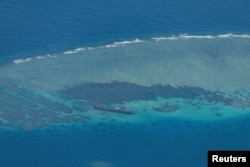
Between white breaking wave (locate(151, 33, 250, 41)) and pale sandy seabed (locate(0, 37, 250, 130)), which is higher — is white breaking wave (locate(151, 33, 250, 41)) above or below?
above

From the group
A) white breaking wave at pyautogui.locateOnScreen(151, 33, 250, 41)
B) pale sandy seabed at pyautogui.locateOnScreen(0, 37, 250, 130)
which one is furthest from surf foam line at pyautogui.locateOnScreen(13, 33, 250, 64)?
pale sandy seabed at pyautogui.locateOnScreen(0, 37, 250, 130)

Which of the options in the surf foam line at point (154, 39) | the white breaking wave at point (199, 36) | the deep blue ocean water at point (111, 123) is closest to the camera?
the deep blue ocean water at point (111, 123)

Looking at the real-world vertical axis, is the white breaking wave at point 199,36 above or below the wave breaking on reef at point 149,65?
above

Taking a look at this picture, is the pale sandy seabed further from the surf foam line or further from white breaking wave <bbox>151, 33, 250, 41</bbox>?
white breaking wave <bbox>151, 33, 250, 41</bbox>

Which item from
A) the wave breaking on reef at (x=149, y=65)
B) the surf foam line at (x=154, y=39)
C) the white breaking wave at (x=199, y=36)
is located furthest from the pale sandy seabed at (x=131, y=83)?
the white breaking wave at (x=199, y=36)

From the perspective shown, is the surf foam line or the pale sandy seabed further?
the surf foam line

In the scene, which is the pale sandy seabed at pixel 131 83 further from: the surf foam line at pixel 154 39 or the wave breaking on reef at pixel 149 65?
the surf foam line at pixel 154 39

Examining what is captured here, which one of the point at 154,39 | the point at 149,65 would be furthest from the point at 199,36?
the point at 149,65

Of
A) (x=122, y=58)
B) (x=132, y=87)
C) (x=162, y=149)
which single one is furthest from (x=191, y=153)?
(x=122, y=58)

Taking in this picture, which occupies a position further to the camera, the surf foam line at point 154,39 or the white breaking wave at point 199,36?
the white breaking wave at point 199,36
